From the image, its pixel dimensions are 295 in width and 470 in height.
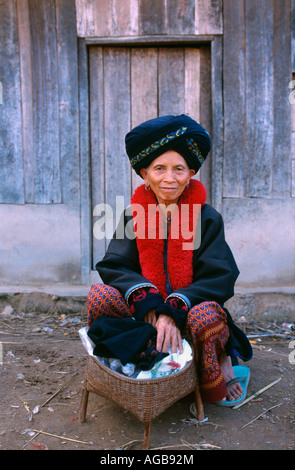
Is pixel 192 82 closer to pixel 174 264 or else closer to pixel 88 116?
pixel 88 116

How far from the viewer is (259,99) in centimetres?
426

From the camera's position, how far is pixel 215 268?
7.96 ft

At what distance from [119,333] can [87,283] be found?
2.28 meters

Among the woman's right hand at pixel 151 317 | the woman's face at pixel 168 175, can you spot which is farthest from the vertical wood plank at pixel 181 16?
the woman's right hand at pixel 151 317

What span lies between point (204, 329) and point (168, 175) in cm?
87

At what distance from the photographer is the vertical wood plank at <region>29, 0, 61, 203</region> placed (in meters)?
4.24

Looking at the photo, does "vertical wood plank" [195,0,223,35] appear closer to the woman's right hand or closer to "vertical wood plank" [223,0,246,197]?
"vertical wood plank" [223,0,246,197]

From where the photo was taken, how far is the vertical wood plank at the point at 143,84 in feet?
14.3

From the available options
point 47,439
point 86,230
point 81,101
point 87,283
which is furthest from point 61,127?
point 47,439

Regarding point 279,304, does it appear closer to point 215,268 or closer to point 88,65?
point 215,268

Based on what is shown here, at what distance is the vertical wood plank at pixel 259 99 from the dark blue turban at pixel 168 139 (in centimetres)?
195

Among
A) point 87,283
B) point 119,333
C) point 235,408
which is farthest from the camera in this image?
point 87,283

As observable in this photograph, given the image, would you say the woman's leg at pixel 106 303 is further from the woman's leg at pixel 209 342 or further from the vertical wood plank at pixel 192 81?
the vertical wood plank at pixel 192 81

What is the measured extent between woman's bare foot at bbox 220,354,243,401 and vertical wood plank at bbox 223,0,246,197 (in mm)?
2059
